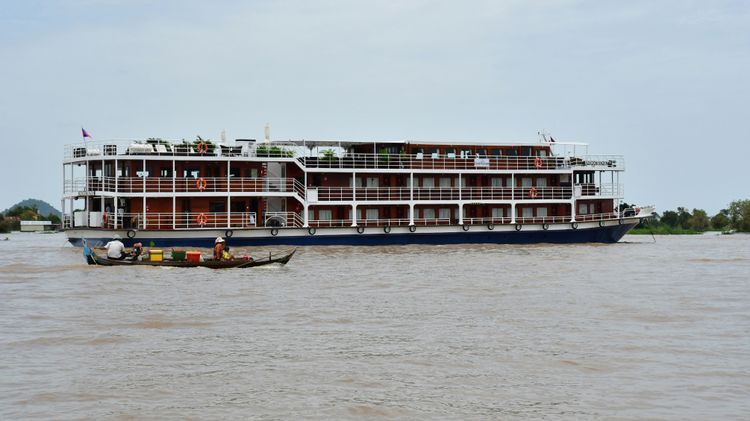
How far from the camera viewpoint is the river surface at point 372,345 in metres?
13.8

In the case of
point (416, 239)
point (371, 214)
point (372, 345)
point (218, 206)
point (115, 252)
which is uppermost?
point (218, 206)

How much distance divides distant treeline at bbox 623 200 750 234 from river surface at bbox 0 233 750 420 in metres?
62.8

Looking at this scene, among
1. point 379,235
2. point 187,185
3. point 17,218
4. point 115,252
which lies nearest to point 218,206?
point 187,185

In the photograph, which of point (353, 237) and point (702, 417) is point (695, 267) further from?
point (702, 417)

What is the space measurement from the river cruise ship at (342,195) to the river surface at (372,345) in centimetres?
1244

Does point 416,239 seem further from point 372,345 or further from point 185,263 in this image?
point 372,345

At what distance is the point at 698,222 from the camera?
9762 centimetres

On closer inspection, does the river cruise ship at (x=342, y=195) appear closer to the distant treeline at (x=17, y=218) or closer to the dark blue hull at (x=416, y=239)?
the dark blue hull at (x=416, y=239)

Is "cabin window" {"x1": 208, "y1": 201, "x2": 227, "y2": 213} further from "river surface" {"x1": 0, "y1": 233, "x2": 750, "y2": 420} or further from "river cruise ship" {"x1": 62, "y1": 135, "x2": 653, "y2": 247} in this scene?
"river surface" {"x1": 0, "y1": 233, "x2": 750, "y2": 420}

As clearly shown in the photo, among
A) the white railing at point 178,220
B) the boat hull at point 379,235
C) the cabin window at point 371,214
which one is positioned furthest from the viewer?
the cabin window at point 371,214

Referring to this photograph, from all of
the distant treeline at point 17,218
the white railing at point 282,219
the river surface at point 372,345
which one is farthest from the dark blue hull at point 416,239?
the distant treeline at point 17,218

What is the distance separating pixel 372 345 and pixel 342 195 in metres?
31.9

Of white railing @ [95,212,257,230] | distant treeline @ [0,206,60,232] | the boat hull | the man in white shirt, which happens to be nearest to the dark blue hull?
the boat hull

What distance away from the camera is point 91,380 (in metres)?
15.2
